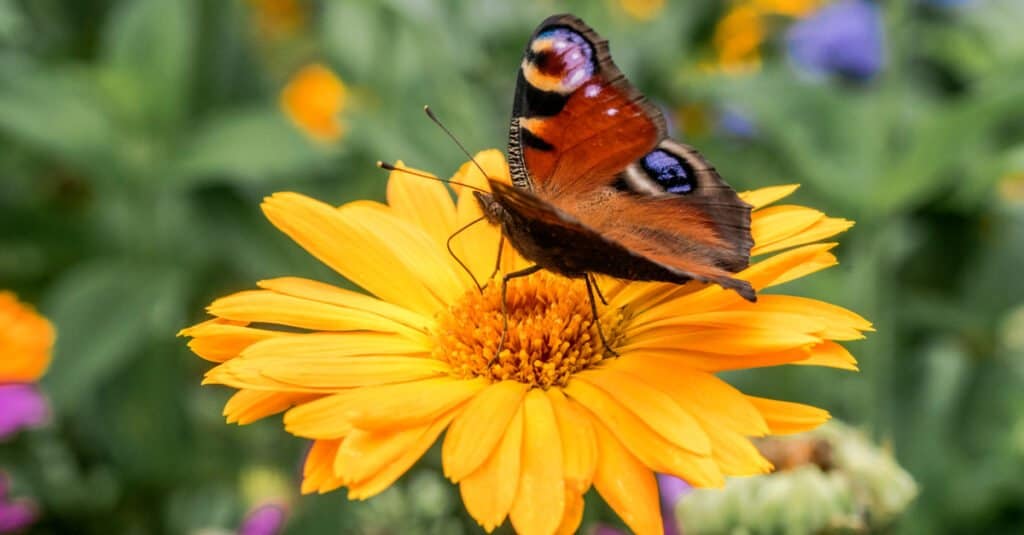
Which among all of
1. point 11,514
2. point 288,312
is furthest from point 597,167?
point 11,514

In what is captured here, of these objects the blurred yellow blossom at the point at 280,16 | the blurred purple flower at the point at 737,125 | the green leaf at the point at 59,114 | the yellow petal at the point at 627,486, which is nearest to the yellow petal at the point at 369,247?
the yellow petal at the point at 627,486

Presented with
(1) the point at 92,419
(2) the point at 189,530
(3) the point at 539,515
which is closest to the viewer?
(3) the point at 539,515

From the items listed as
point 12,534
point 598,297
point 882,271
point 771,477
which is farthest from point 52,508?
point 882,271

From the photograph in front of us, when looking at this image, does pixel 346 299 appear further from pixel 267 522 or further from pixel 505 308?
pixel 267 522

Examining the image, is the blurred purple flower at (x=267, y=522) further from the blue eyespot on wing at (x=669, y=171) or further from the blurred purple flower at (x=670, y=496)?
the blue eyespot on wing at (x=669, y=171)

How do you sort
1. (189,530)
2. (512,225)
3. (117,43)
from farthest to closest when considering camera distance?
(117,43) < (189,530) < (512,225)

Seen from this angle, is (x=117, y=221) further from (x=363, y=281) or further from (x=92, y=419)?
(x=363, y=281)
